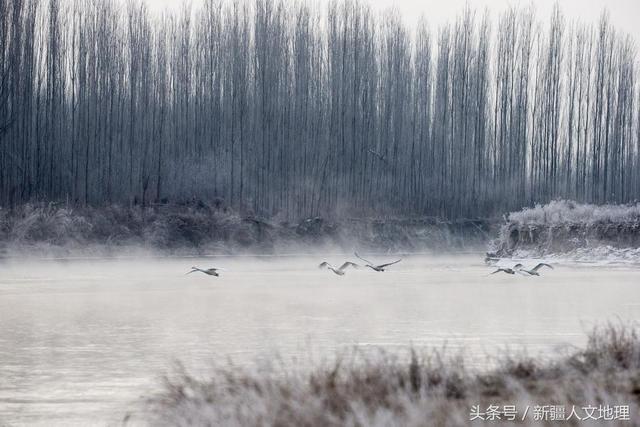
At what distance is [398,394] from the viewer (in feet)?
21.2

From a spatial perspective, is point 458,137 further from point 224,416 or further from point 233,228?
point 224,416

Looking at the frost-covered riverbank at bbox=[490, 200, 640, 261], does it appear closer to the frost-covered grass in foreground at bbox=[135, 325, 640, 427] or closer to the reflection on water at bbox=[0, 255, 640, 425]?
the reflection on water at bbox=[0, 255, 640, 425]

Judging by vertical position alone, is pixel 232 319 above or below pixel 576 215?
below

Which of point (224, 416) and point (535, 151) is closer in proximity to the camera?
point (224, 416)

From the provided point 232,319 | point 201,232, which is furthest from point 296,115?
point 232,319

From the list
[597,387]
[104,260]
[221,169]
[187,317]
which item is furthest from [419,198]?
[597,387]

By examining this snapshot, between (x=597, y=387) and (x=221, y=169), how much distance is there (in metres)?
31.8

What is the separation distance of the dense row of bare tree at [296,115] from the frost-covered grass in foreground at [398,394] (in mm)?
26850

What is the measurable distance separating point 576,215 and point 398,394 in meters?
25.2

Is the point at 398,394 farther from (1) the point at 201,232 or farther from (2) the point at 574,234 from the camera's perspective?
(1) the point at 201,232

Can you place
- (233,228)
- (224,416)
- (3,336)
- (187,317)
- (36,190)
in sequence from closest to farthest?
(224,416), (3,336), (187,317), (36,190), (233,228)

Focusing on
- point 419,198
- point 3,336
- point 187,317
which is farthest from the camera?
point 419,198

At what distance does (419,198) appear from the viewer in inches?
1613

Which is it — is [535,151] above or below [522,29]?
below
